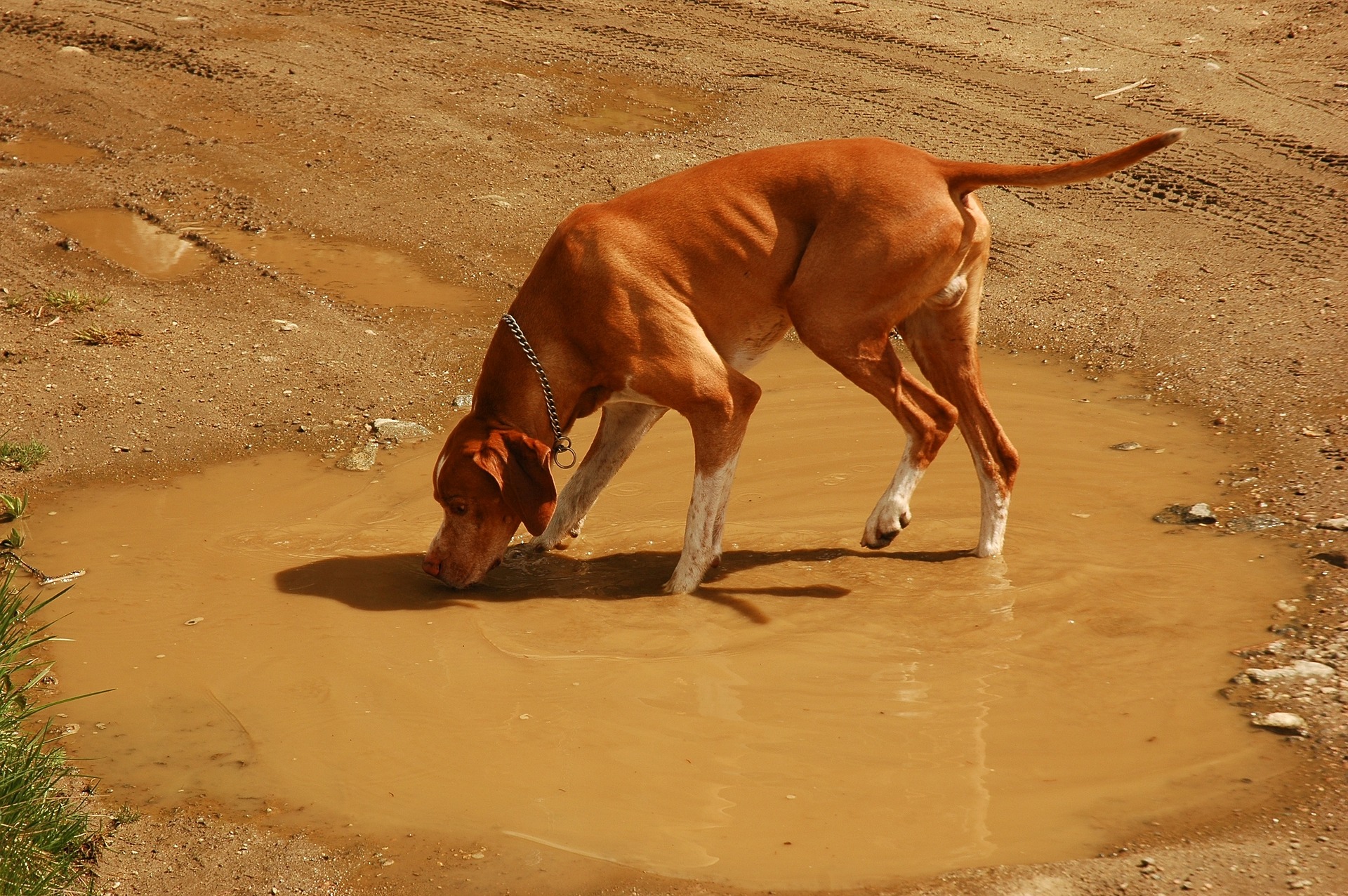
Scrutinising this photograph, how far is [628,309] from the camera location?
16.6 feet

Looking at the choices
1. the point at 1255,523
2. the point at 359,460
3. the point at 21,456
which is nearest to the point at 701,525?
the point at 359,460

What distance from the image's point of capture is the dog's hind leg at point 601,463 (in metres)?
5.73

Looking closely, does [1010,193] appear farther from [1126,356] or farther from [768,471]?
[768,471]

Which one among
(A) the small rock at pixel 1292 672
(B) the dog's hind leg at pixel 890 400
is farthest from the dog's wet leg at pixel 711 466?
(A) the small rock at pixel 1292 672

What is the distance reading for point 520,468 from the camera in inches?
200

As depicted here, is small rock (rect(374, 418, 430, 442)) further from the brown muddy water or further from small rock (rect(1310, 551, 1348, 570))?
small rock (rect(1310, 551, 1348, 570))

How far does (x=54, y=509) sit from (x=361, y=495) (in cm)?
145

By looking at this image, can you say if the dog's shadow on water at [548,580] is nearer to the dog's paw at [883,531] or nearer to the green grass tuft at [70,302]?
the dog's paw at [883,531]

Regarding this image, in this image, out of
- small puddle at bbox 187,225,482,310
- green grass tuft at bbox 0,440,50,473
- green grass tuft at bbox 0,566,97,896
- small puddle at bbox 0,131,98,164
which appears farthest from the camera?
small puddle at bbox 0,131,98,164

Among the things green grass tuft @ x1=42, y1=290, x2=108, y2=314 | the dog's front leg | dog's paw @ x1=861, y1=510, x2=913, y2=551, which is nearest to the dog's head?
the dog's front leg

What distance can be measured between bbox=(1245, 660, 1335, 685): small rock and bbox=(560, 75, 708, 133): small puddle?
6992 millimetres

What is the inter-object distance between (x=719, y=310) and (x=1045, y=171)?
56.6 inches

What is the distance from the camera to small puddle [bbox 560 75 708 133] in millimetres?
10203

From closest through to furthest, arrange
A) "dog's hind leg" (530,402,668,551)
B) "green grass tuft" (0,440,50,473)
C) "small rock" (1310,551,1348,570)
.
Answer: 1. "small rock" (1310,551,1348,570)
2. "dog's hind leg" (530,402,668,551)
3. "green grass tuft" (0,440,50,473)
